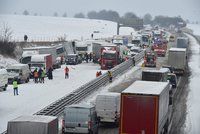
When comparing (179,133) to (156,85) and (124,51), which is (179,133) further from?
(124,51)

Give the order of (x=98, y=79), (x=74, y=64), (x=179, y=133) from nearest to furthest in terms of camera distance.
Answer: (x=179, y=133) → (x=98, y=79) → (x=74, y=64)

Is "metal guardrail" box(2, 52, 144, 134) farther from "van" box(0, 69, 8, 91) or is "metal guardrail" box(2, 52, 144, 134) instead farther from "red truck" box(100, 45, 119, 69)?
"van" box(0, 69, 8, 91)

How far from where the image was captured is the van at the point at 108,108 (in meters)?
25.1

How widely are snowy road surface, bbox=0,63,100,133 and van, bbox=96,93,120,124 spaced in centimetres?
463

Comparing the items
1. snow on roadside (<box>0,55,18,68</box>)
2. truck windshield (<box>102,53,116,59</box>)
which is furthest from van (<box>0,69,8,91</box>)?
truck windshield (<box>102,53,116,59</box>)

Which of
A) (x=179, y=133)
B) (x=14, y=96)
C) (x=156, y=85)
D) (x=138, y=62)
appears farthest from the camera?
(x=138, y=62)

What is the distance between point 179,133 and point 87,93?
11417mm

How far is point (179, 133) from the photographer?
24672 millimetres

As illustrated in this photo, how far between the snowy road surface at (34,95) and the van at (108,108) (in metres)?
4.63

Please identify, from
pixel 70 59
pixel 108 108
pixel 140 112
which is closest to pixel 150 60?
pixel 70 59

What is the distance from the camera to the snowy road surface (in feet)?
93.0

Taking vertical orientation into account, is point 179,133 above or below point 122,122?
below

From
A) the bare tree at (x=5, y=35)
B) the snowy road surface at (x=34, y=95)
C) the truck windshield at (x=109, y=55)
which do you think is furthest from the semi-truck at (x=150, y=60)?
the bare tree at (x=5, y=35)

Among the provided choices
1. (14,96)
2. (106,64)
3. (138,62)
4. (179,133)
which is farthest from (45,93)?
(138,62)
